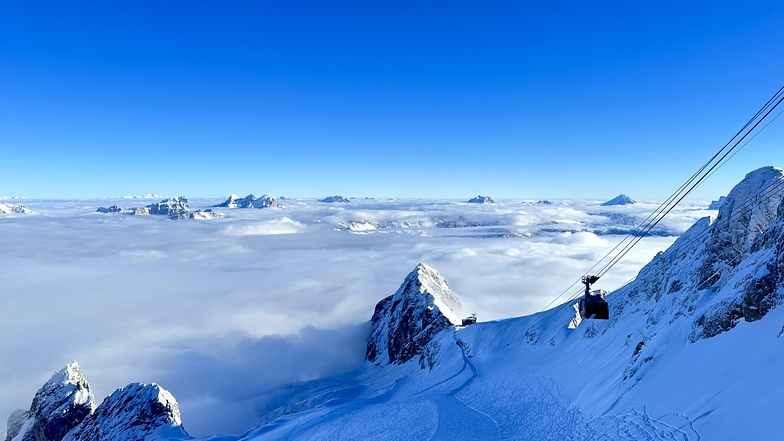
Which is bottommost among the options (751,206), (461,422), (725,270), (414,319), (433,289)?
(414,319)

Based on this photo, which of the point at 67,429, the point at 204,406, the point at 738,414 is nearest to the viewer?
the point at 738,414

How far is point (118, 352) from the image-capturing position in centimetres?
19862

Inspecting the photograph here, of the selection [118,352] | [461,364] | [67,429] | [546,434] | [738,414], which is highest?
[738,414]

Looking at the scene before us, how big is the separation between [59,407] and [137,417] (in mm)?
30519

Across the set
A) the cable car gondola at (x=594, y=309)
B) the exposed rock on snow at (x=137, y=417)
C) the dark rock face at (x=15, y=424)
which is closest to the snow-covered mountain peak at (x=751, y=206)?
the cable car gondola at (x=594, y=309)

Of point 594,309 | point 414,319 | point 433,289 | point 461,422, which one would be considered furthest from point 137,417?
point 433,289

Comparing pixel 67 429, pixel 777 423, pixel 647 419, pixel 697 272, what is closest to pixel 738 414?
pixel 777 423

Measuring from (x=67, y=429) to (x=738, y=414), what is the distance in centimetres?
12154

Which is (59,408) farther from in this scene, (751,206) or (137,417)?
(751,206)

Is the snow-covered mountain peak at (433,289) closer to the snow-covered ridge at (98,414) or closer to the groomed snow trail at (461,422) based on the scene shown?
the snow-covered ridge at (98,414)

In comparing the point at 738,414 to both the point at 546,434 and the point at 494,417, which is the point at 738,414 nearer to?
the point at 546,434

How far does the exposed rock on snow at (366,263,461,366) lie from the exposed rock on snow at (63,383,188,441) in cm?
6288

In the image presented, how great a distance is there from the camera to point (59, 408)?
84.3 metres

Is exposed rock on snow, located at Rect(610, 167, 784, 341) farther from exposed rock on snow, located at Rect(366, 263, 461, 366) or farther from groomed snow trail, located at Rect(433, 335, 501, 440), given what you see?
exposed rock on snow, located at Rect(366, 263, 461, 366)
